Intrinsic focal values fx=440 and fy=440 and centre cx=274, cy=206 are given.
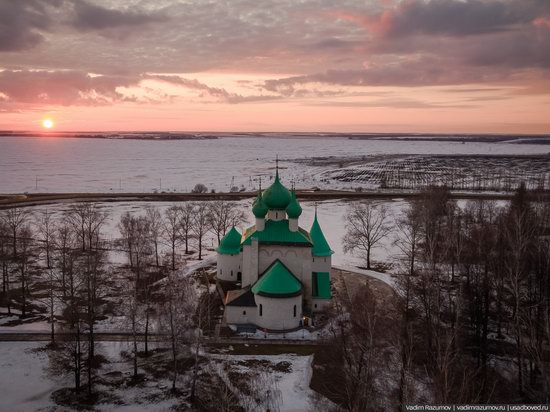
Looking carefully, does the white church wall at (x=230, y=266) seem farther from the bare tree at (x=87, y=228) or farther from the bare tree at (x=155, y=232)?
the bare tree at (x=87, y=228)

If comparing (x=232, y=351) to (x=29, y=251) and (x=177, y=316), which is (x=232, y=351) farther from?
(x=29, y=251)

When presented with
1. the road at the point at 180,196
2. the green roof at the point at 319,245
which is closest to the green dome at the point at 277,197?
the green roof at the point at 319,245

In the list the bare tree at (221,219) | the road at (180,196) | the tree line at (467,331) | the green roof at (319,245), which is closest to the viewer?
the tree line at (467,331)

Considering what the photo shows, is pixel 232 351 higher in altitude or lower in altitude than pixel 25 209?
lower

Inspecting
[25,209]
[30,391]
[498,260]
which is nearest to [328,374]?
[498,260]

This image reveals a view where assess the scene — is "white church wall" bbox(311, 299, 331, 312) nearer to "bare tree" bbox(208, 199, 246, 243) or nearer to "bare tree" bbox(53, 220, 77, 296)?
"bare tree" bbox(208, 199, 246, 243)

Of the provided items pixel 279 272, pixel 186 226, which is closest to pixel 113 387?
pixel 279 272

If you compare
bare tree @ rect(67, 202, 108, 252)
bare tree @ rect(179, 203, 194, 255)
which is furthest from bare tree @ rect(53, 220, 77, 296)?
bare tree @ rect(179, 203, 194, 255)
